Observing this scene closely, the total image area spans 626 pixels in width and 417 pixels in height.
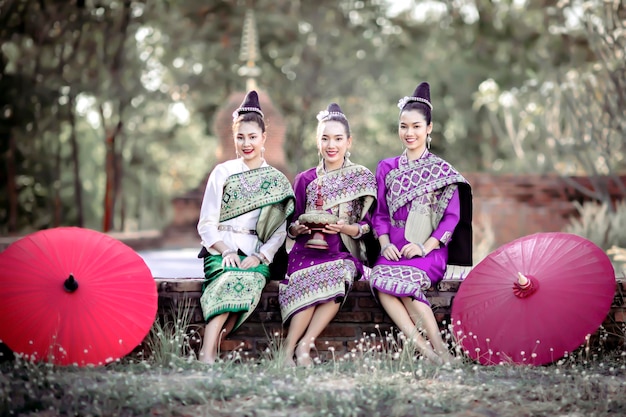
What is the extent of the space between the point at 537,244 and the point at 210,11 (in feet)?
53.1

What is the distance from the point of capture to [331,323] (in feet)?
15.3

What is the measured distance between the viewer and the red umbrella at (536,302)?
416cm

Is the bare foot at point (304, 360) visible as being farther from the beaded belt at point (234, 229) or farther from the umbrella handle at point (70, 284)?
the umbrella handle at point (70, 284)

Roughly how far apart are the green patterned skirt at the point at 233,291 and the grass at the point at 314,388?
228mm

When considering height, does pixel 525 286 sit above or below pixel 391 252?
below

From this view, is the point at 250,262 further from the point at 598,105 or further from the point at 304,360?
the point at 598,105

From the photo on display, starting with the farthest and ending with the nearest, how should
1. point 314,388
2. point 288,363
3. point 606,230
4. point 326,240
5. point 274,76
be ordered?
point 274,76, point 606,230, point 326,240, point 288,363, point 314,388

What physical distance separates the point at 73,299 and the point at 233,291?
0.83 meters

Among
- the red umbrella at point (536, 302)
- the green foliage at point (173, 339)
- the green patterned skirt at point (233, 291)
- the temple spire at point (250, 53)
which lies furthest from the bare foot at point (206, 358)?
the temple spire at point (250, 53)

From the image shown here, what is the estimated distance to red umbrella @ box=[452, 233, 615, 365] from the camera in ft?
13.7

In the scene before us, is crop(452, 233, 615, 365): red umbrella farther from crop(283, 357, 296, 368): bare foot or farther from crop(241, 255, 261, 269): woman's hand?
crop(241, 255, 261, 269): woman's hand

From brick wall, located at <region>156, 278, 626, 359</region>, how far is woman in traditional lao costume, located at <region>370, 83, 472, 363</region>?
18 centimetres

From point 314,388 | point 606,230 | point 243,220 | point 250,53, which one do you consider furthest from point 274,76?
point 314,388

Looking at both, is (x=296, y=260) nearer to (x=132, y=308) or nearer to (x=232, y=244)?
(x=232, y=244)
